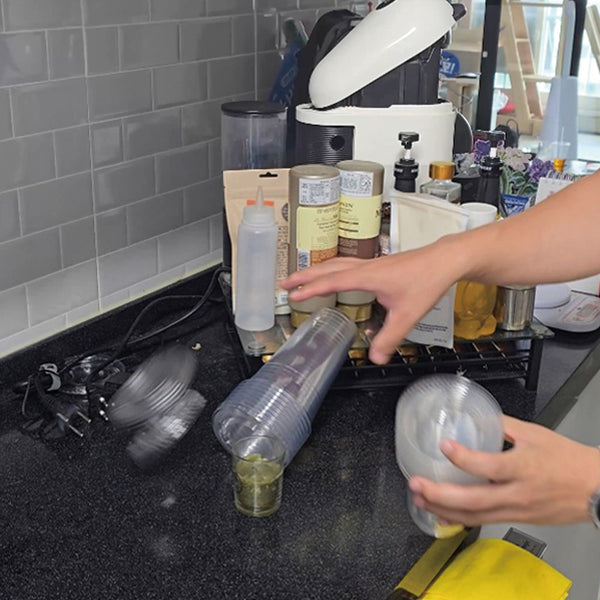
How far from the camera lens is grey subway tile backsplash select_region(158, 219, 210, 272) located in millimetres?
1613

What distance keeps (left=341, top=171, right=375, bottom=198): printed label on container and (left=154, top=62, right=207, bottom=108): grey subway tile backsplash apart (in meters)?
0.44

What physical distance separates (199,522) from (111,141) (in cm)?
69

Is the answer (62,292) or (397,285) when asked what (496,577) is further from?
(62,292)

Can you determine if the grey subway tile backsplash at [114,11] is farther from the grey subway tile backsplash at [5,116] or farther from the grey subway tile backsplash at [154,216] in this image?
the grey subway tile backsplash at [154,216]

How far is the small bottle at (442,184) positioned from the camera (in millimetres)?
1308

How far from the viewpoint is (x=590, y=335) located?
1.54m

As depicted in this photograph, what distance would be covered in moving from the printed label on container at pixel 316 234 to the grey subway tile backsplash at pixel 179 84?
1.41 ft

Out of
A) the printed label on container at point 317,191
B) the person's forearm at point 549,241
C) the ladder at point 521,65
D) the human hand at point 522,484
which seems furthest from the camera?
the ladder at point 521,65

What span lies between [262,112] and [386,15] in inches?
10.4

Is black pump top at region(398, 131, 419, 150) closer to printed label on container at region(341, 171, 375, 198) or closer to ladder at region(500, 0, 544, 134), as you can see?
printed label on container at region(341, 171, 375, 198)

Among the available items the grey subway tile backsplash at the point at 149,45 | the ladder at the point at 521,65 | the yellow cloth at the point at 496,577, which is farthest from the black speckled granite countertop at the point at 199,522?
the ladder at the point at 521,65

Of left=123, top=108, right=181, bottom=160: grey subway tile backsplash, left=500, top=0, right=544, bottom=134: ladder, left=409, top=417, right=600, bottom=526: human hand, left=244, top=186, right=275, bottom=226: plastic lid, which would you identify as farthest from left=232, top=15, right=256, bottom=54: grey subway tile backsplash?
left=500, top=0, right=544, bottom=134: ladder

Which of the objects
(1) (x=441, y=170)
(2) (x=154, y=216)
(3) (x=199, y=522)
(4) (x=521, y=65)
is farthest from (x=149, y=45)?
(4) (x=521, y=65)

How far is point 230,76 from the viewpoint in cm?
165
